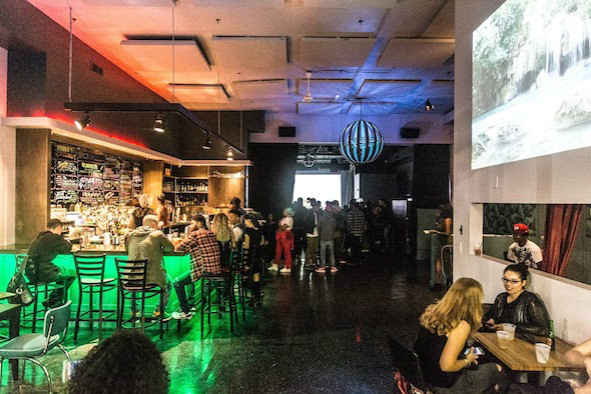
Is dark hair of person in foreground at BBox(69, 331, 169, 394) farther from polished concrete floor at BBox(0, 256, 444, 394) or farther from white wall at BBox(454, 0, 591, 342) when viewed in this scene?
white wall at BBox(454, 0, 591, 342)

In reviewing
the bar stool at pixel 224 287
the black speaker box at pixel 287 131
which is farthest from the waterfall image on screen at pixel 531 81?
the black speaker box at pixel 287 131

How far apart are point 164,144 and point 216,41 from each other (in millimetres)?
4636

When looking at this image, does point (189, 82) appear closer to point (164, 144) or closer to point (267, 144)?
point (164, 144)

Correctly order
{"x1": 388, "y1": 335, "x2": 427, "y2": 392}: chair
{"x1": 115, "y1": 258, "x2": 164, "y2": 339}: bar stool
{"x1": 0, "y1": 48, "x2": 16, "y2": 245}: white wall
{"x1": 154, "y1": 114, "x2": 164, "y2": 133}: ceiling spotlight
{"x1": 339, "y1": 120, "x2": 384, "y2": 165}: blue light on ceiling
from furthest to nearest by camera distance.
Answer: {"x1": 339, "y1": 120, "x2": 384, "y2": 165}: blue light on ceiling, {"x1": 154, "y1": 114, "x2": 164, "y2": 133}: ceiling spotlight, {"x1": 0, "y1": 48, "x2": 16, "y2": 245}: white wall, {"x1": 115, "y1": 258, "x2": 164, "y2": 339}: bar stool, {"x1": 388, "y1": 335, "x2": 427, "y2": 392}: chair

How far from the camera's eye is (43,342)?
3416 mm

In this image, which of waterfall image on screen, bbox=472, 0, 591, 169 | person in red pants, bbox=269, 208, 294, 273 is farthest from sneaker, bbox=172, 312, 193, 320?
person in red pants, bbox=269, 208, 294, 273

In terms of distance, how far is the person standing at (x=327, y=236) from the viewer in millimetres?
9623

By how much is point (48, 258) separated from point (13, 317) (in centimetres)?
139

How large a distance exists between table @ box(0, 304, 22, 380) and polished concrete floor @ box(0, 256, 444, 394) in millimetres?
127

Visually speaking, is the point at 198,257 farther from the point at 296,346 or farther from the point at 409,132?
the point at 409,132

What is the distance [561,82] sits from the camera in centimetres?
289

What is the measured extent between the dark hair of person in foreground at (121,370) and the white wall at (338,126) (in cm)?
1103

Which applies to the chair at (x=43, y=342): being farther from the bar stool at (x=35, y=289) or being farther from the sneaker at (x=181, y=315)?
the sneaker at (x=181, y=315)

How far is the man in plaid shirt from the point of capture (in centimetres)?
536
